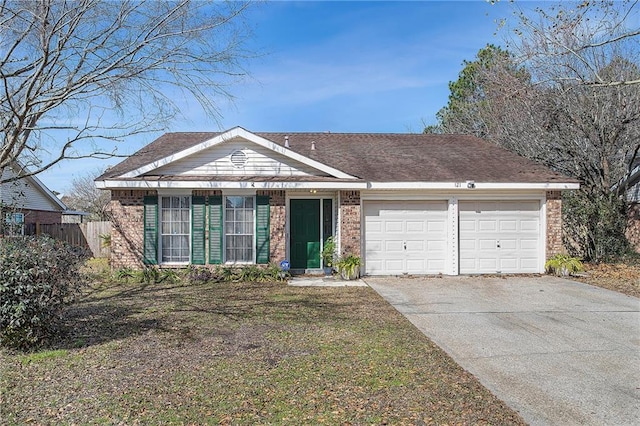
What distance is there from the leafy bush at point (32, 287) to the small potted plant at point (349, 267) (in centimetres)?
708

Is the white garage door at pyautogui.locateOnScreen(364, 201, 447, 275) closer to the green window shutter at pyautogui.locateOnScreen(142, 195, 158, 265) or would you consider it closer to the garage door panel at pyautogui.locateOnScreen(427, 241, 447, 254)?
the garage door panel at pyautogui.locateOnScreen(427, 241, 447, 254)

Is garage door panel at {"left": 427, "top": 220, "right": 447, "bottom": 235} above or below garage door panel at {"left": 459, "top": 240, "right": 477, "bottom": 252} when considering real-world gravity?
above

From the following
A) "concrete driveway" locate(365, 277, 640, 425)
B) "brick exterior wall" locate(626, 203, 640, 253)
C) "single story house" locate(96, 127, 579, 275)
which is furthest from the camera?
"brick exterior wall" locate(626, 203, 640, 253)

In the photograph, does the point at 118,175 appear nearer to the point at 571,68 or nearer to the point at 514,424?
the point at 514,424

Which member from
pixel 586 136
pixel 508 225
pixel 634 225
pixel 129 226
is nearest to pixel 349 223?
pixel 508 225

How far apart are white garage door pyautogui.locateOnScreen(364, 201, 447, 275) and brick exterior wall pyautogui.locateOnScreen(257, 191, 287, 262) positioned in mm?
2252

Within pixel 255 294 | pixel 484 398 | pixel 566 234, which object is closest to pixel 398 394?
pixel 484 398

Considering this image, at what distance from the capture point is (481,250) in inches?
515

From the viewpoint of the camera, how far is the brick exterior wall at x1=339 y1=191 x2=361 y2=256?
12500mm

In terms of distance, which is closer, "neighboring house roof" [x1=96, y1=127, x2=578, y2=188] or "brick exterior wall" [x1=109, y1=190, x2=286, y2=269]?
"neighboring house roof" [x1=96, y1=127, x2=578, y2=188]

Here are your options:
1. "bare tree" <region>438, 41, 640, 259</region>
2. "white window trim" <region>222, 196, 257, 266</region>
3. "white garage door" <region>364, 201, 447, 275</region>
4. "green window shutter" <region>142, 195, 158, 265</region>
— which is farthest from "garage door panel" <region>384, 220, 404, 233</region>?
"green window shutter" <region>142, 195, 158, 265</region>

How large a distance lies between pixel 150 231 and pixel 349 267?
17.4ft

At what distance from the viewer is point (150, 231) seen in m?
12.4

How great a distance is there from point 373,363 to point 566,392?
2032mm
